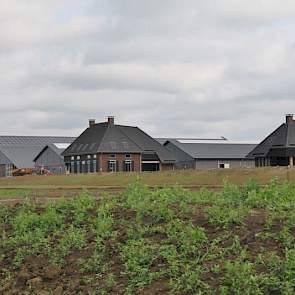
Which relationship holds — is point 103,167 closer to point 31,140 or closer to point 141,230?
point 31,140

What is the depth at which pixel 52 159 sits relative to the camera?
103875 millimetres

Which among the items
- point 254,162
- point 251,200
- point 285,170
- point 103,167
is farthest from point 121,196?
point 254,162

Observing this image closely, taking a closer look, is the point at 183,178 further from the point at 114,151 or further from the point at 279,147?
the point at 114,151

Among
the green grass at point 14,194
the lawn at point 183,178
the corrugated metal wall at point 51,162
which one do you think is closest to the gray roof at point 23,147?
the corrugated metal wall at point 51,162

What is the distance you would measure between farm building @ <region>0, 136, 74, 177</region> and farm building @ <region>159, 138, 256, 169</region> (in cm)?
2423

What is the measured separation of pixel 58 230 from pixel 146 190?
281 cm

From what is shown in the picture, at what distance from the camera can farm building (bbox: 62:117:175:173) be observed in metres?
91.1

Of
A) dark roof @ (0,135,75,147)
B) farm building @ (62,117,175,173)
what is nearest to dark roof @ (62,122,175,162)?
farm building @ (62,117,175,173)

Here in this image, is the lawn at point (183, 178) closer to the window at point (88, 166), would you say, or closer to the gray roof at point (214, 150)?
the window at point (88, 166)

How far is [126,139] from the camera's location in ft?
307

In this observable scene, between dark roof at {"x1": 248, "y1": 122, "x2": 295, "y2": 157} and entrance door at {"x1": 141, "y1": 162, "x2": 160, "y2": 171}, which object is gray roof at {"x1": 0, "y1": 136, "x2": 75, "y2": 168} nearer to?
entrance door at {"x1": 141, "y1": 162, "x2": 160, "y2": 171}

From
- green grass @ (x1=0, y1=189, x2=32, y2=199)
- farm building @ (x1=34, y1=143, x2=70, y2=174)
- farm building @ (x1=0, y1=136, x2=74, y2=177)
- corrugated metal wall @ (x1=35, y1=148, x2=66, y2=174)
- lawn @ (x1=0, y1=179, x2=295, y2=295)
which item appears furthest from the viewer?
farm building @ (x1=0, y1=136, x2=74, y2=177)

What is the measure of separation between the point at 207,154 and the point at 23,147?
34737mm

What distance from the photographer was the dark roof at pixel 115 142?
9156cm
